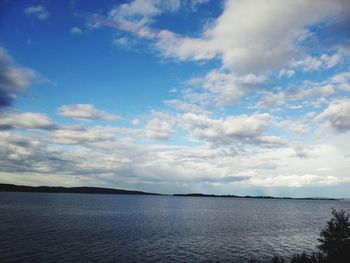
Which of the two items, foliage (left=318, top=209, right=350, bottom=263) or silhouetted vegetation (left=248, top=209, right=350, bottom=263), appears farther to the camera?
foliage (left=318, top=209, right=350, bottom=263)

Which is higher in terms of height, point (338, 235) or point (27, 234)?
point (338, 235)

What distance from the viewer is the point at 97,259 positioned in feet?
159

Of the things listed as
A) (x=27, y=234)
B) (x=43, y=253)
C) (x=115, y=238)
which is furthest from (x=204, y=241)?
(x=27, y=234)

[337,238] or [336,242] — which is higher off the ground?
[337,238]

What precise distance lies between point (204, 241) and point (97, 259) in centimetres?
2642

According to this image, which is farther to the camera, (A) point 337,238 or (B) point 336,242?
(A) point 337,238

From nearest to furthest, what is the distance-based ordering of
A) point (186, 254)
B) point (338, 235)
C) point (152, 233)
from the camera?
point (338, 235), point (186, 254), point (152, 233)

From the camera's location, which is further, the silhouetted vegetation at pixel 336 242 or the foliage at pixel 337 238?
the foliage at pixel 337 238

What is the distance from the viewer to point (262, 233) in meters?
82.5

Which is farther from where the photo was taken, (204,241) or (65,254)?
(204,241)

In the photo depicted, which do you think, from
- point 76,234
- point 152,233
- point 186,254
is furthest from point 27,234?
point 186,254

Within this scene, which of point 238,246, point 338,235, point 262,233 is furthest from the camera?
point 262,233

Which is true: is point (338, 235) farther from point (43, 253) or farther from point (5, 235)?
point (5, 235)

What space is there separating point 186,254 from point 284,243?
24.9 meters
